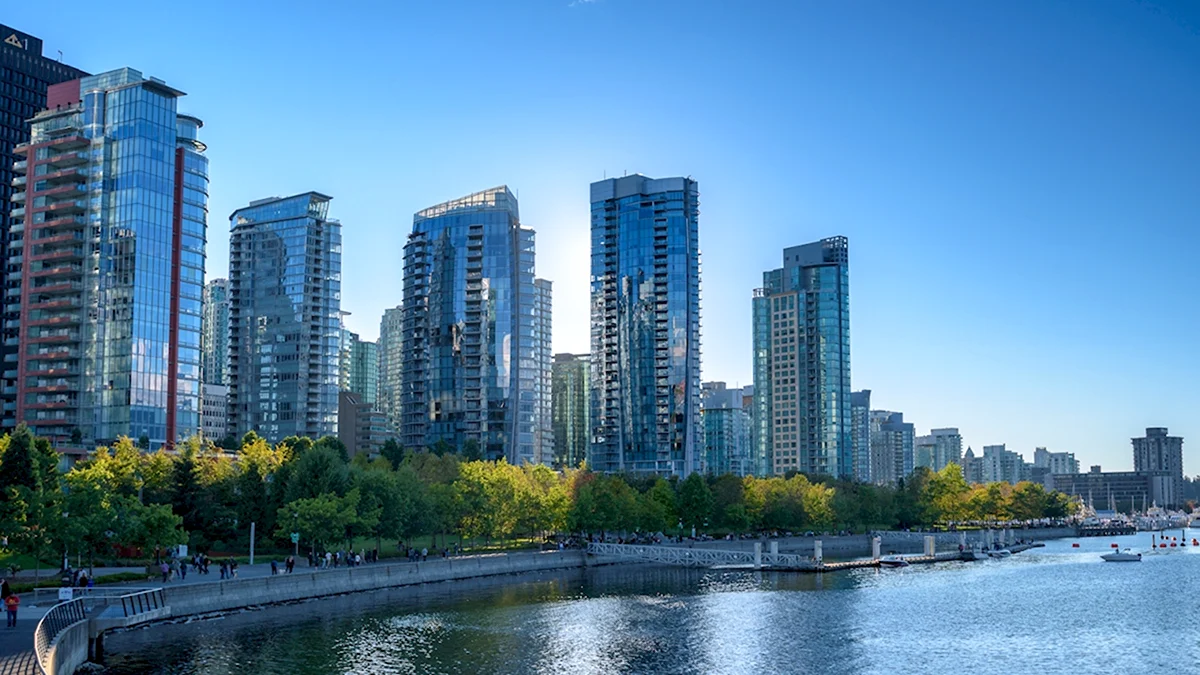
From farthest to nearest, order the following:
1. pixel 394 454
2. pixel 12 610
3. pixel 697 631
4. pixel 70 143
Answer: pixel 394 454 → pixel 70 143 → pixel 697 631 → pixel 12 610

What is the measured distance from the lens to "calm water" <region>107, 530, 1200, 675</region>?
69938 mm

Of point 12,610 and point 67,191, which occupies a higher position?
point 67,191

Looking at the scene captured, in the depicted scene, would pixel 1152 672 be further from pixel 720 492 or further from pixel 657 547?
pixel 720 492

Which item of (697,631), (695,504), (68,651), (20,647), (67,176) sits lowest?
(697,631)

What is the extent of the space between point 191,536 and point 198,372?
2553 inches

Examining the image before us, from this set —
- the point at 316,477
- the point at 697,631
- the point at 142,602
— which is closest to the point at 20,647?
the point at 142,602

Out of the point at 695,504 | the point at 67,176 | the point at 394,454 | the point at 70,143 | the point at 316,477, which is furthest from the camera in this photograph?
the point at 695,504

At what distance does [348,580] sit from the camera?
4146 inches

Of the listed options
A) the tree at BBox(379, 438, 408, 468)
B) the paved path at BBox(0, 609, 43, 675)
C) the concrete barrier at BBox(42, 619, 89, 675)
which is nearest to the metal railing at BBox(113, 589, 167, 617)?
the concrete barrier at BBox(42, 619, 89, 675)

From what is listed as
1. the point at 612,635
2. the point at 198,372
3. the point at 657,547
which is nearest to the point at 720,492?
the point at 657,547

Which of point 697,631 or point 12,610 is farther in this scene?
point 697,631

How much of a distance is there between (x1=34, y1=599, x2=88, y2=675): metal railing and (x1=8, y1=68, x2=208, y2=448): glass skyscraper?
10013cm

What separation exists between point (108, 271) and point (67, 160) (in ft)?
59.2

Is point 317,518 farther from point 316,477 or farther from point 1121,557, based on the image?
point 1121,557
